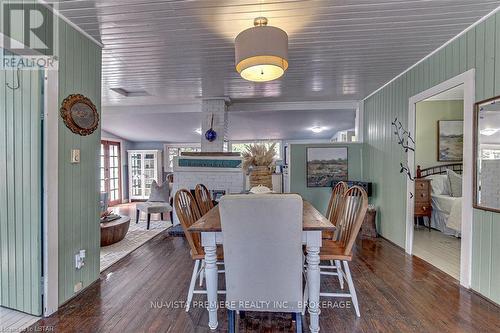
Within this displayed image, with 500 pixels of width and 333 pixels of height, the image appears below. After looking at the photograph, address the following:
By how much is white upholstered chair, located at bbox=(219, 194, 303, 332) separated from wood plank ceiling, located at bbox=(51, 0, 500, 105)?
1587 mm

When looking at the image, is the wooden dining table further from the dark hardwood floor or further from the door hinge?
the door hinge

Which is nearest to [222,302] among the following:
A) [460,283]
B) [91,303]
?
[91,303]

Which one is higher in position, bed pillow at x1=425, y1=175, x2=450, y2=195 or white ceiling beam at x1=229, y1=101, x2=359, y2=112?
white ceiling beam at x1=229, y1=101, x2=359, y2=112

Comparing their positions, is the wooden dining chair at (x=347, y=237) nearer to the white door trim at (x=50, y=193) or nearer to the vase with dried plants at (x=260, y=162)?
the vase with dried plants at (x=260, y=162)

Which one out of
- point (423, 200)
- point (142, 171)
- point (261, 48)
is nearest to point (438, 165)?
point (423, 200)

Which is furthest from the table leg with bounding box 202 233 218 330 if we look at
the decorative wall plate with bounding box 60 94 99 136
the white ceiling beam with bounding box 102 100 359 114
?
the white ceiling beam with bounding box 102 100 359 114

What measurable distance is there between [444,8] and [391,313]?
245cm

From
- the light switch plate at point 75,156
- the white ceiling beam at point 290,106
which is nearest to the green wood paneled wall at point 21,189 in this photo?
the light switch plate at point 75,156

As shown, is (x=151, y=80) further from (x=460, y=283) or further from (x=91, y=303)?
(x=460, y=283)

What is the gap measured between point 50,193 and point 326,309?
7.69ft

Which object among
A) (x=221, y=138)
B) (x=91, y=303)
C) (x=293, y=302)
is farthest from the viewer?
(x=221, y=138)

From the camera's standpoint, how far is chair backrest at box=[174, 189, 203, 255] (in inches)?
74.0

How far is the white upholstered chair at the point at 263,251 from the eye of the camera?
142cm

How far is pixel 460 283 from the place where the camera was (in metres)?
2.47
